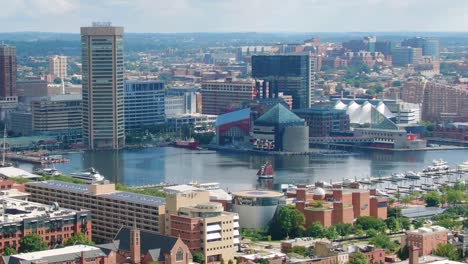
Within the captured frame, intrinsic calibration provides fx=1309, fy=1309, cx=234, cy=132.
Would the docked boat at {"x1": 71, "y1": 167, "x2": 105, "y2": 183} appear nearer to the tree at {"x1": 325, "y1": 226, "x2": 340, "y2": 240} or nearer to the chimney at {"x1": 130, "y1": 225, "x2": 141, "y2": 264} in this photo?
the tree at {"x1": 325, "y1": 226, "x2": 340, "y2": 240}

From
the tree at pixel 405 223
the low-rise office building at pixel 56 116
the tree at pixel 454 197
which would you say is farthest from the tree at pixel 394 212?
the low-rise office building at pixel 56 116

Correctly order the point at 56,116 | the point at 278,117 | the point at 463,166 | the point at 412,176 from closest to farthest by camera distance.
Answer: the point at 412,176 → the point at 463,166 → the point at 278,117 → the point at 56,116

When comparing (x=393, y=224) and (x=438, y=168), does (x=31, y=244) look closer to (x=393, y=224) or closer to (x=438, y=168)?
(x=393, y=224)

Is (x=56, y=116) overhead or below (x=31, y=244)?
overhead

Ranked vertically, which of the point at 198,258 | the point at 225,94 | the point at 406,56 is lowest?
the point at 198,258

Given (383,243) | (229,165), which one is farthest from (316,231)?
(229,165)

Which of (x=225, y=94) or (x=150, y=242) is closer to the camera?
(x=150, y=242)

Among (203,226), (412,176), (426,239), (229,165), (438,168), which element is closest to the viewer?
(203,226)
